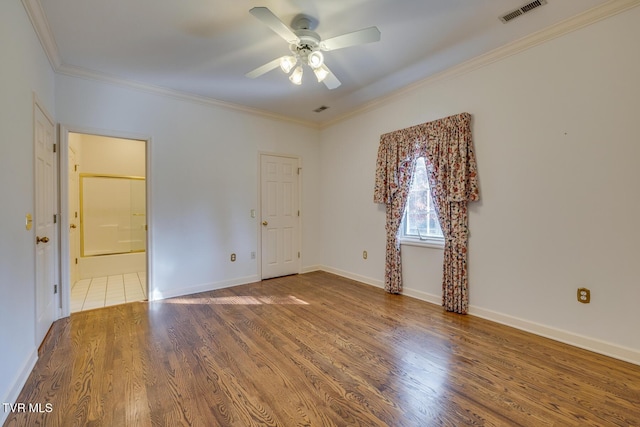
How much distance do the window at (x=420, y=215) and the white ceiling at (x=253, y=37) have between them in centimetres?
120

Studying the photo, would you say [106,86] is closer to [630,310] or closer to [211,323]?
[211,323]

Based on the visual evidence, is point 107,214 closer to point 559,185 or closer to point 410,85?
point 410,85

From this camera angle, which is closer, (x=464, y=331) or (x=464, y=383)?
(x=464, y=383)

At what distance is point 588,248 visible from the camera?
2.36 meters

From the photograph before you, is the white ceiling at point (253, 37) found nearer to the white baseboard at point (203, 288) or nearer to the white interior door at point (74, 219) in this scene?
the white interior door at point (74, 219)

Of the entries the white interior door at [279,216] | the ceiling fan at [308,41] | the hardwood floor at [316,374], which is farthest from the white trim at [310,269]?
the ceiling fan at [308,41]

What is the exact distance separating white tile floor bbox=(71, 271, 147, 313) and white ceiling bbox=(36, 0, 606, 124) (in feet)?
8.80

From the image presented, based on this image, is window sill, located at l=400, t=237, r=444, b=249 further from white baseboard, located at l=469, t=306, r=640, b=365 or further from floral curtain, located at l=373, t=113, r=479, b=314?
white baseboard, located at l=469, t=306, r=640, b=365

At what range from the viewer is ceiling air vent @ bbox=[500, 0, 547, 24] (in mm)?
2188

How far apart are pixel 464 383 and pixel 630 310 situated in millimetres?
1473

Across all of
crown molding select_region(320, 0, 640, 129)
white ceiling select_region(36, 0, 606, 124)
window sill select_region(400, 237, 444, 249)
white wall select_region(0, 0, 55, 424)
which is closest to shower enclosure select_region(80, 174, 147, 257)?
white ceiling select_region(36, 0, 606, 124)

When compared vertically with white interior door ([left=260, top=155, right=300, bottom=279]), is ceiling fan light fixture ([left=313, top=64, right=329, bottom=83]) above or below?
above

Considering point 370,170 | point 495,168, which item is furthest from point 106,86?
point 495,168

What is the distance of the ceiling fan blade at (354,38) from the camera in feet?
6.71
